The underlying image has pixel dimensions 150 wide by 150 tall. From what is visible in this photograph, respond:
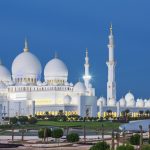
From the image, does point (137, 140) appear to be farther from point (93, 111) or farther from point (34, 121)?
point (93, 111)

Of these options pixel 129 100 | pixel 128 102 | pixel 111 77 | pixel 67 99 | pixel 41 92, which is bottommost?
pixel 67 99

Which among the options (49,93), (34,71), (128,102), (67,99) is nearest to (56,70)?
(34,71)

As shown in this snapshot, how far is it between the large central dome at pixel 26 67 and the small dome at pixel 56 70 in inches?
45.5

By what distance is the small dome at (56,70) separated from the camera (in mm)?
72000

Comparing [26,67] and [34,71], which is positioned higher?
[26,67]

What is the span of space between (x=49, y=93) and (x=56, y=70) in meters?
3.35

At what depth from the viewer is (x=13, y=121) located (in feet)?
172

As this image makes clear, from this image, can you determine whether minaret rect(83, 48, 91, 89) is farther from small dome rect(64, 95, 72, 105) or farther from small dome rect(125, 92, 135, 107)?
small dome rect(64, 95, 72, 105)

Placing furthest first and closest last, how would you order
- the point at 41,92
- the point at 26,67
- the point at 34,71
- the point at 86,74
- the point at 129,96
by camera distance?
the point at 129,96
the point at 86,74
the point at 34,71
the point at 26,67
the point at 41,92

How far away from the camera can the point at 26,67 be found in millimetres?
70938

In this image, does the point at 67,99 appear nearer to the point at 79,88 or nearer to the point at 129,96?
the point at 79,88

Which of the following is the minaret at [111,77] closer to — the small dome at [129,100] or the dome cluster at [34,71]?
the dome cluster at [34,71]

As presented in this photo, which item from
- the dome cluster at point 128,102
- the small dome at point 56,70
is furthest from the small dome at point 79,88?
the dome cluster at point 128,102

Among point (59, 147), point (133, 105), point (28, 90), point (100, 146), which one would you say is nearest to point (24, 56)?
point (28, 90)
